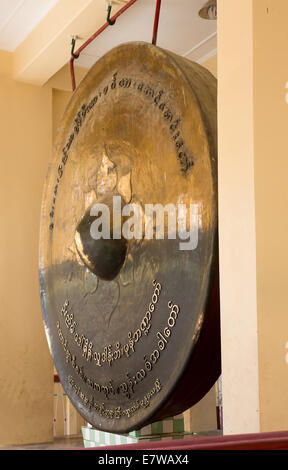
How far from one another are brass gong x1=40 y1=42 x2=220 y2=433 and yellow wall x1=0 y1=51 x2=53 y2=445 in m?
0.95

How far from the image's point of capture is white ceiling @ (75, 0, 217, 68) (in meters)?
2.98

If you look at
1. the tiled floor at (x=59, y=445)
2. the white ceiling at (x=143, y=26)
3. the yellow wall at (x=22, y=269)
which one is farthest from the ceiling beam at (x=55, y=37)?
the tiled floor at (x=59, y=445)

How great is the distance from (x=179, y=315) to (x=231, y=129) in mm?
528

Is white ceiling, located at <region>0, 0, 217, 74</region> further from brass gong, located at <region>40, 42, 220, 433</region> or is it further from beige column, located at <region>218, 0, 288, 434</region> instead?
beige column, located at <region>218, 0, 288, 434</region>

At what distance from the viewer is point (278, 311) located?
1353 mm

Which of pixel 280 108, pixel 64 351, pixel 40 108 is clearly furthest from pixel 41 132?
pixel 280 108

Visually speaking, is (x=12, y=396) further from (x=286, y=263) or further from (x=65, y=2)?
(x=286, y=263)

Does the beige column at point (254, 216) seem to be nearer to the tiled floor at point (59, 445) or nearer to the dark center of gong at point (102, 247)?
the dark center of gong at point (102, 247)

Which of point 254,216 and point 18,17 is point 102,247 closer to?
point 254,216

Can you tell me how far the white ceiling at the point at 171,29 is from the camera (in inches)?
117

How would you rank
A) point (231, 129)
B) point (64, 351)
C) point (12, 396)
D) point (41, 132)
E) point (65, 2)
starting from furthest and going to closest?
point (41, 132)
point (12, 396)
point (65, 2)
point (64, 351)
point (231, 129)

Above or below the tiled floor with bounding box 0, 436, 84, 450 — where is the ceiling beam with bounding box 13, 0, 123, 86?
above

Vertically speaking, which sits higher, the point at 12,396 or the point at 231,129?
the point at 231,129

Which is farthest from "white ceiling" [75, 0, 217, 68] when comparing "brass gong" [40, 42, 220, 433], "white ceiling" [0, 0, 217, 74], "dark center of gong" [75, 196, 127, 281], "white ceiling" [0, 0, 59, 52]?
"dark center of gong" [75, 196, 127, 281]
